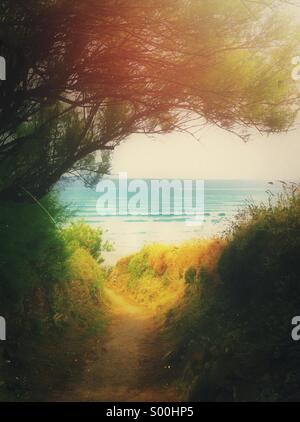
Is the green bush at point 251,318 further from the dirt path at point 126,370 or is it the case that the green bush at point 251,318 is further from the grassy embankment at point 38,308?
the grassy embankment at point 38,308

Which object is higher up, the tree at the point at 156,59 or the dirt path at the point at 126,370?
the tree at the point at 156,59

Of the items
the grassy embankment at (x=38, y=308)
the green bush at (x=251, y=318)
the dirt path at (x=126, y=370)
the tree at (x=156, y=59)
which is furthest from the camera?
the grassy embankment at (x=38, y=308)

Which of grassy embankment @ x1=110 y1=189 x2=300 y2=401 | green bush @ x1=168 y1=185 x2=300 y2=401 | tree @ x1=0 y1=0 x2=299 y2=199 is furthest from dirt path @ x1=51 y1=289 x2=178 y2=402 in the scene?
tree @ x1=0 y1=0 x2=299 y2=199

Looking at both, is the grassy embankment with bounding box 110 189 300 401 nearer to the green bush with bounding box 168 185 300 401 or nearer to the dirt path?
the green bush with bounding box 168 185 300 401

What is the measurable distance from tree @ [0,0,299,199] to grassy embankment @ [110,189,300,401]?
180 cm

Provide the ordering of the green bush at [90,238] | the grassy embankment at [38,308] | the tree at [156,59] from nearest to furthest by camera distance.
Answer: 1. the tree at [156,59]
2. the grassy embankment at [38,308]
3. the green bush at [90,238]

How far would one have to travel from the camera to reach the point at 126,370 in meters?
7.30

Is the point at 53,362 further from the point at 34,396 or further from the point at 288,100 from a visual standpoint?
the point at 288,100

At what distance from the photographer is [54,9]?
4711 mm

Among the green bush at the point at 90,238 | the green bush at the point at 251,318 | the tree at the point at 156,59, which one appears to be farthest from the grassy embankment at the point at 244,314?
the green bush at the point at 90,238

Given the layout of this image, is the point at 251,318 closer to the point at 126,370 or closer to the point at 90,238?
the point at 126,370

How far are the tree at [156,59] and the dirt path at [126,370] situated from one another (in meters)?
3.13

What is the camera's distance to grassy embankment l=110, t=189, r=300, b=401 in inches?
211

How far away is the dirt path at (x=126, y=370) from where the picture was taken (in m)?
6.25
